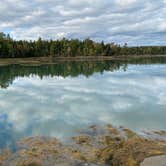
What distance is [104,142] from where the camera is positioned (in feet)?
44.3

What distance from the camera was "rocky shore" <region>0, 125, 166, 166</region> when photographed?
36.1 feet

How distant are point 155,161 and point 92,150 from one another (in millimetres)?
3271

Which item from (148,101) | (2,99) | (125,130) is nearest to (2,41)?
(2,99)

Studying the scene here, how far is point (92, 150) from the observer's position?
12.4 metres

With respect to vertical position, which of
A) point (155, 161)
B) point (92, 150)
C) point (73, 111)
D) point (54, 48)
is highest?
point (54, 48)

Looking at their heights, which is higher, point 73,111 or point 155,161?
point 155,161

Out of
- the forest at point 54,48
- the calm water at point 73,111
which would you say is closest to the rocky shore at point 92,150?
the calm water at point 73,111

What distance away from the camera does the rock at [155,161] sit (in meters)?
9.99

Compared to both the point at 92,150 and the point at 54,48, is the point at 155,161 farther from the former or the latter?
the point at 54,48

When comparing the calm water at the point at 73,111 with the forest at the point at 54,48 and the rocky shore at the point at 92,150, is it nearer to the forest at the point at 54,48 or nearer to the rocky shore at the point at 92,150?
the rocky shore at the point at 92,150

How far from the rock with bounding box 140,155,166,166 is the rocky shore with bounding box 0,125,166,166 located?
169 millimetres

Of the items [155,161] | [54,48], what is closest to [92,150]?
[155,161]

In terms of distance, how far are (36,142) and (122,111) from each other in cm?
875

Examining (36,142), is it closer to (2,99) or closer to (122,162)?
(122,162)
